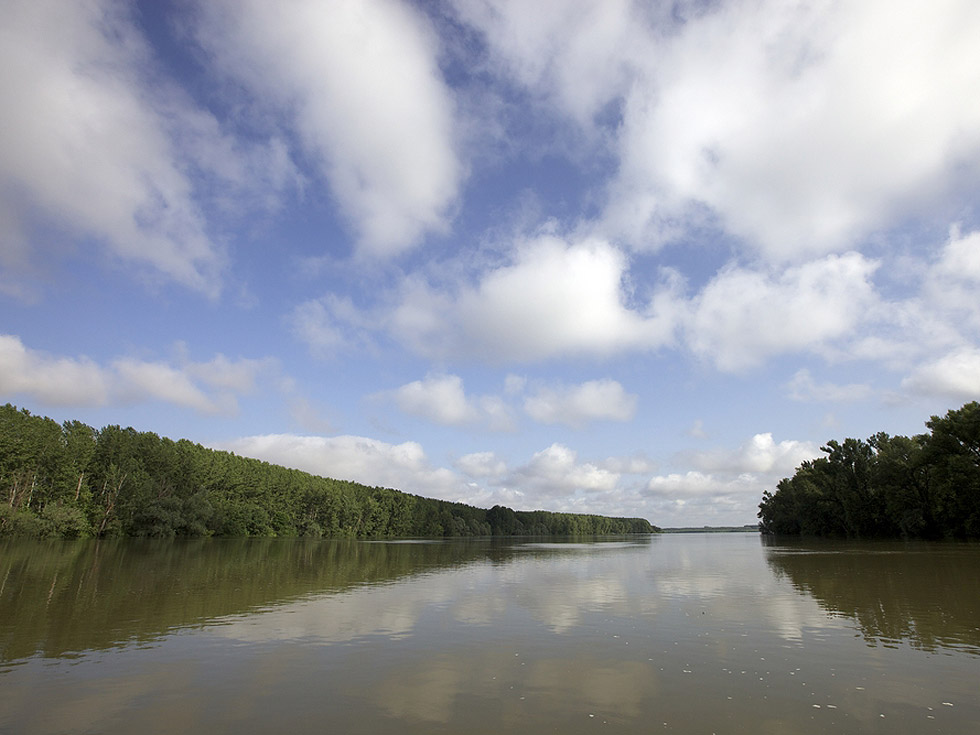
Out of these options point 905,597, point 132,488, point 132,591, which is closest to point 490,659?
point 905,597

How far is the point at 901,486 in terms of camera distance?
94.9 meters

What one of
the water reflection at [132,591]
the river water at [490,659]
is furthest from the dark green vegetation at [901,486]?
the water reflection at [132,591]

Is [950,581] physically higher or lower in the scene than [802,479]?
lower

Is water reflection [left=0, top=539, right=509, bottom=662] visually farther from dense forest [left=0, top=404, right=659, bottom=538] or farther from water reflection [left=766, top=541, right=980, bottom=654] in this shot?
dense forest [left=0, top=404, right=659, bottom=538]

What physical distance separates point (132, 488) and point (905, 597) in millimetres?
112229

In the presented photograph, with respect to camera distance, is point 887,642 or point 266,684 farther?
point 887,642

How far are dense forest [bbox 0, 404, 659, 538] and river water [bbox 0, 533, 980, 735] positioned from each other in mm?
63806

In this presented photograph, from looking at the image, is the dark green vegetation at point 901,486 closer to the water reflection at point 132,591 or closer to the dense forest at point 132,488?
the water reflection at point 132,591

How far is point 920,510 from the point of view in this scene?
90.5 m

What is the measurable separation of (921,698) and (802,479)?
142859 mm

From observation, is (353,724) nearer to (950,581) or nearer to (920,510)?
(950,581)

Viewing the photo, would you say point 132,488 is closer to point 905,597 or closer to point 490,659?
point 490,659

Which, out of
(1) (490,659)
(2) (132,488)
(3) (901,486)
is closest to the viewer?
(1) (490,659)

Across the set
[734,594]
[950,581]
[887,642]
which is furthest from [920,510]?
[887,642]
